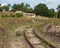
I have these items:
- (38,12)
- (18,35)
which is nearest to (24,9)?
(38,12)

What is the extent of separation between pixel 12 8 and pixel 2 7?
4303mm

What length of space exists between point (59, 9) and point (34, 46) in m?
35.3

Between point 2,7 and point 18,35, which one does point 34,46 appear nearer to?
point 18,35

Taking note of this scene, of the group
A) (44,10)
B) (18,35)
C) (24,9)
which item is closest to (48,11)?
(44,10)

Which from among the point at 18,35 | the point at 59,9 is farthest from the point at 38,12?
the point at 18,35

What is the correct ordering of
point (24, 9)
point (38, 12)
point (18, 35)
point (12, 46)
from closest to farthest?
point (12, 46) → point (18, 35) → point (38, 12) → point (24, 9)

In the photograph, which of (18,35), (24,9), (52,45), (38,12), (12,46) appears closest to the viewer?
(52,45)

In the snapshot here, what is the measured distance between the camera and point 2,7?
47.0 metres

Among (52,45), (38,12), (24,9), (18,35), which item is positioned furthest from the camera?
(24,9)

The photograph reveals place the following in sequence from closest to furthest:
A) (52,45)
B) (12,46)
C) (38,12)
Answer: (52,45), (12,46), (38,12)

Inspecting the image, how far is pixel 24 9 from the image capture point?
163ft

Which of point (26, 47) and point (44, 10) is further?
point (44, 10)

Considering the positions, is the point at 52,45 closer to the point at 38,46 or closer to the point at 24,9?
the point at 38,46

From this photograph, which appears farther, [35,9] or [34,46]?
[35,9]
